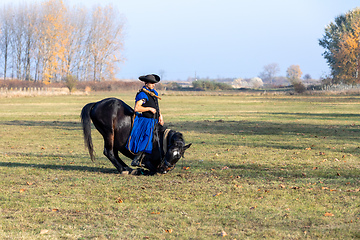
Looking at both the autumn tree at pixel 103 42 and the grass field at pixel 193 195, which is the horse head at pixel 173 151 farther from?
the autumn tree at pixel 103 42

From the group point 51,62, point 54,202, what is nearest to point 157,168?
point 54,202

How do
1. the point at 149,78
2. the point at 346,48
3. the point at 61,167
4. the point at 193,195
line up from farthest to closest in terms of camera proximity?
1. the point at 346,48
2. the point at 61,167
3. the point at 149,78
4. the point at 193,195

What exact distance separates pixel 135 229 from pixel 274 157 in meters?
7.15

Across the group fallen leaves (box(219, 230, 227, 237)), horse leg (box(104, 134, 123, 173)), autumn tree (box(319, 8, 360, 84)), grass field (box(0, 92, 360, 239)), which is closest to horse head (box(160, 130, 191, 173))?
grass field (box(0, 92, 360, 239))

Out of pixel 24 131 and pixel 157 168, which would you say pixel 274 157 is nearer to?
pixel 157 168

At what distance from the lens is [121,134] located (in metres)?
9.65

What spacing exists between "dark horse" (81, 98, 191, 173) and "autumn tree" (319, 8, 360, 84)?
3051 inches

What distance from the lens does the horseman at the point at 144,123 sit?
9.48 meters

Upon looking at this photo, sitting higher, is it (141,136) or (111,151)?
(141,136)

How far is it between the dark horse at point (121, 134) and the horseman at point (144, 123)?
0.13 metres

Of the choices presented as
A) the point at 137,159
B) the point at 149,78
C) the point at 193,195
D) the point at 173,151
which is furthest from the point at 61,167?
the point at 193,195

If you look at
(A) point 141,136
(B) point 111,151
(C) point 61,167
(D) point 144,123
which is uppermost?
(D) point 144,123

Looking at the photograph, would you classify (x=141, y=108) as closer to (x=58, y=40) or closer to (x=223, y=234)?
(x=223, y=234)

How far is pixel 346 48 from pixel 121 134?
8070 cm
